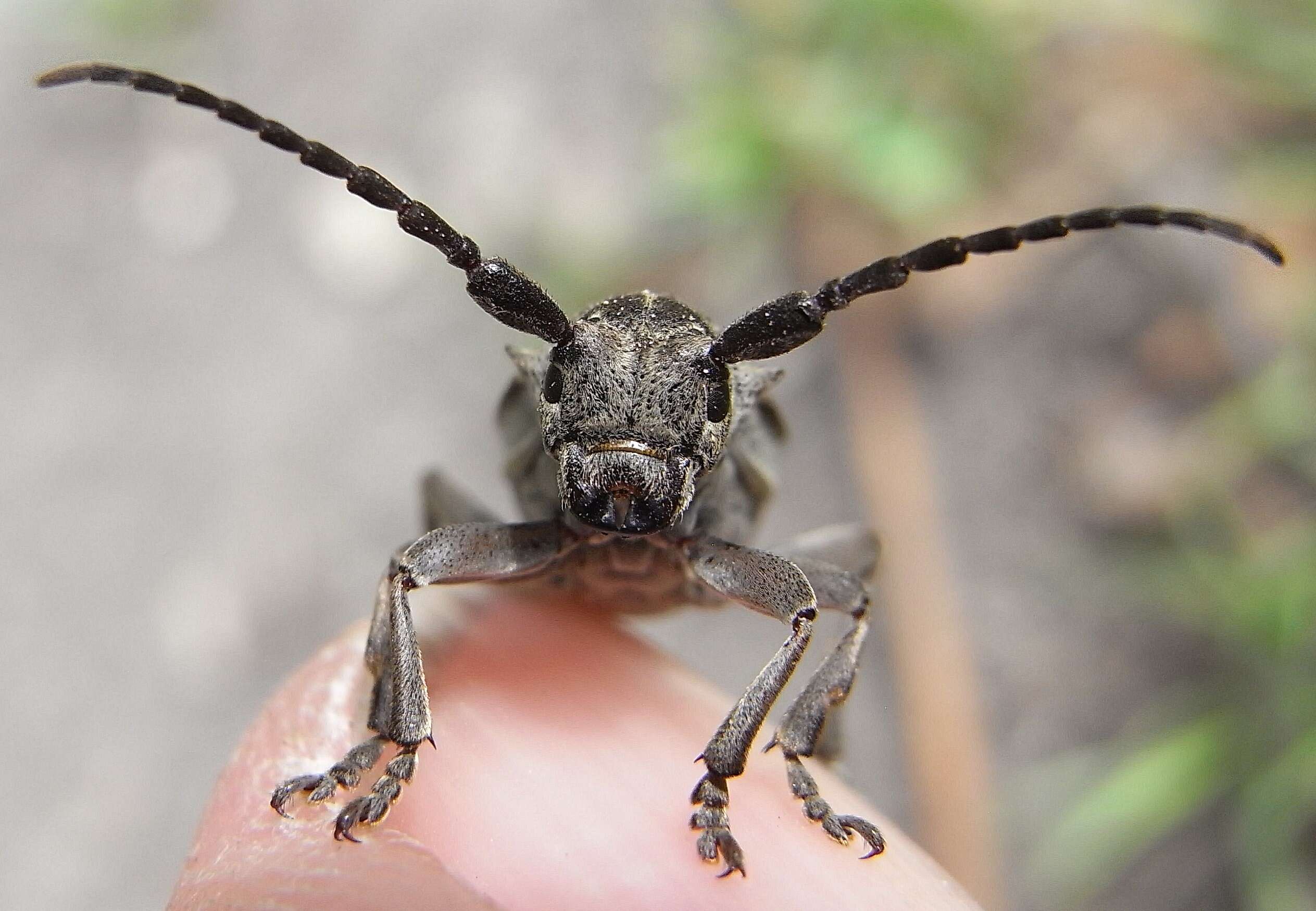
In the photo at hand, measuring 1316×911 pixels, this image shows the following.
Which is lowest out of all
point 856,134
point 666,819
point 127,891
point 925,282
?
point 127,891

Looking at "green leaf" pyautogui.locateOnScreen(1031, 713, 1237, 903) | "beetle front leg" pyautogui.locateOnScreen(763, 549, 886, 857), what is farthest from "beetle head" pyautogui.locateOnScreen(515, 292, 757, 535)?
"green leaf" pyautogui.locateOnScreen(1031, 713, 1237, 903)

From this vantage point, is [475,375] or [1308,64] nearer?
[1308,64]

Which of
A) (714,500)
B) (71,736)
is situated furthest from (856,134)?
(71,736)

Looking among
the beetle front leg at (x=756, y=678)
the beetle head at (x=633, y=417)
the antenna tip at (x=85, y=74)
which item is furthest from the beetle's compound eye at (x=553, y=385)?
the antenna tip at (x=85, y=74)

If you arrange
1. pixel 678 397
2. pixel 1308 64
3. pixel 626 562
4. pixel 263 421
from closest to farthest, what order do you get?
1. pixel 678 397
2. pixel 626 562
3. pixel 1308 64
4. pixel 263 421

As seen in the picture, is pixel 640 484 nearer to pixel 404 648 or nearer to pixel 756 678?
pixel 756 678

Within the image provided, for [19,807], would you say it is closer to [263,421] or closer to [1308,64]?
[263,421]

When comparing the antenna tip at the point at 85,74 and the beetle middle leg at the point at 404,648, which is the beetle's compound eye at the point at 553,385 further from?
the antenna tip at the point at 85,74
